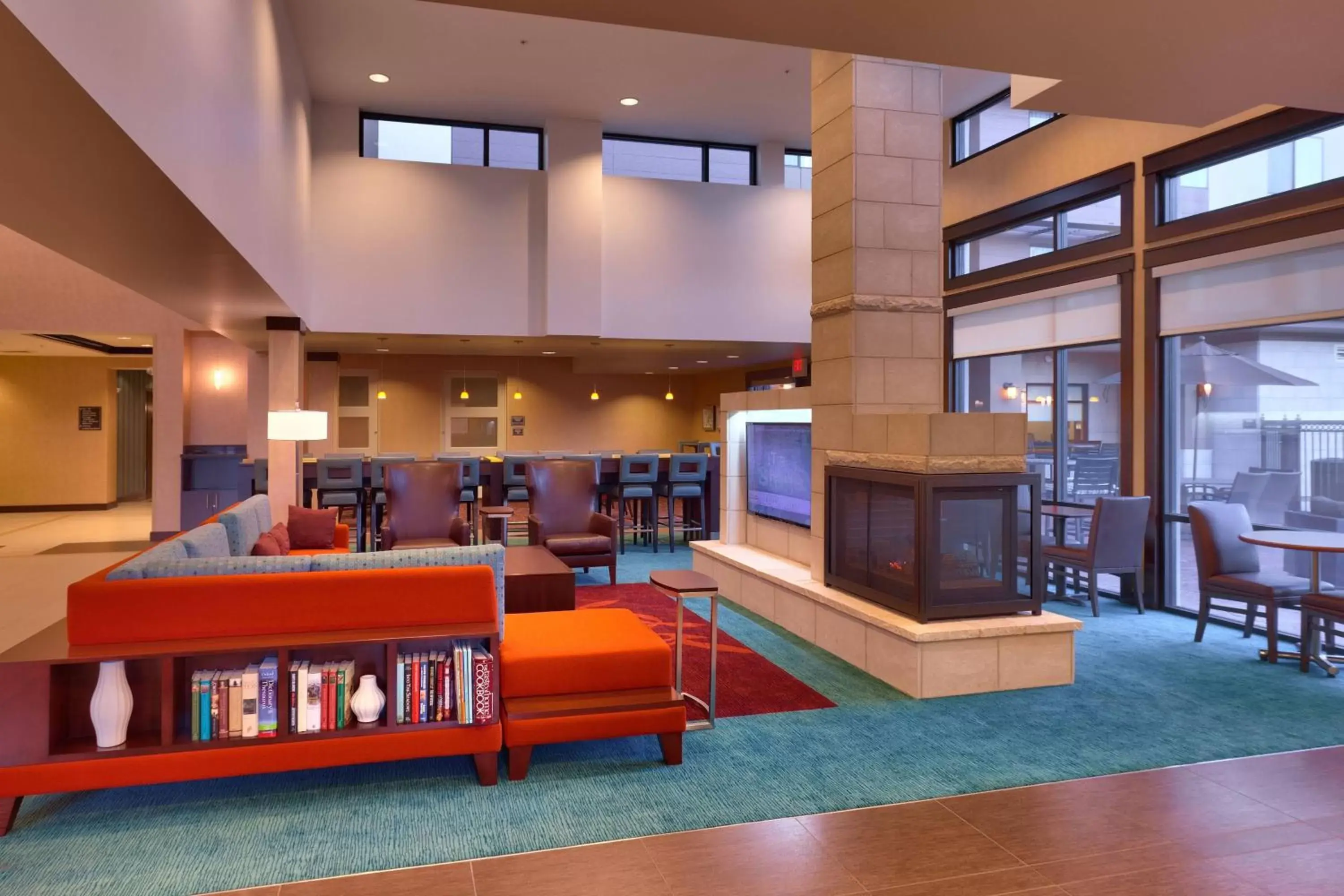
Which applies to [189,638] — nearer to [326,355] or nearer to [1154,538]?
[1154,538]

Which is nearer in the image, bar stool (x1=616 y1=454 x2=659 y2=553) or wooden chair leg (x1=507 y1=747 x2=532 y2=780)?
wooden chair leg (x1=507 y1=747 x2=532 y2=780)

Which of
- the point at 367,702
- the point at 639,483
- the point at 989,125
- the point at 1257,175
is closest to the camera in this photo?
the point at 367,702

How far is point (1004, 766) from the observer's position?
351 cm

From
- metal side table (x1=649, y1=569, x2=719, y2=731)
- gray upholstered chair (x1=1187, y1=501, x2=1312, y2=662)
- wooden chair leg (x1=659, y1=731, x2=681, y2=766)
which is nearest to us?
wooden chair leg (x1=659, y1=731, x2=681, y2=766)

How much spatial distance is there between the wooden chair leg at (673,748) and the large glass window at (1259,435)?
451 centimetres

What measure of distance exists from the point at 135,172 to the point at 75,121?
62 centimetres

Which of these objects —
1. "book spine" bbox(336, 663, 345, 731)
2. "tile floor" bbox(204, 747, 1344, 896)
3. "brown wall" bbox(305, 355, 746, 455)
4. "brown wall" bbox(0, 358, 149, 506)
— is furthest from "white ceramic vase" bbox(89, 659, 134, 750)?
"brown wall" bbox(0, 358, 149, 506)

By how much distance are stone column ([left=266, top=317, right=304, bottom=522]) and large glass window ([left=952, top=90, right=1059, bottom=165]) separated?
7.05 metres

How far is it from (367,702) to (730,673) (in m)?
2.17

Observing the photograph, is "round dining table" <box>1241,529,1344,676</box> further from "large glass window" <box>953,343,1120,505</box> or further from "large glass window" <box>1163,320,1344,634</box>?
"large glass window" <box>953,343,1120,505</box>

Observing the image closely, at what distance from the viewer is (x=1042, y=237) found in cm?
763

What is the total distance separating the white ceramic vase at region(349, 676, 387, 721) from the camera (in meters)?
3.27

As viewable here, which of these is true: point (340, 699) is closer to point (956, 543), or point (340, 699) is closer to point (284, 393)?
point (956, 543)

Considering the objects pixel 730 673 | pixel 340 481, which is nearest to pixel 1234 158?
pixel 730 673
